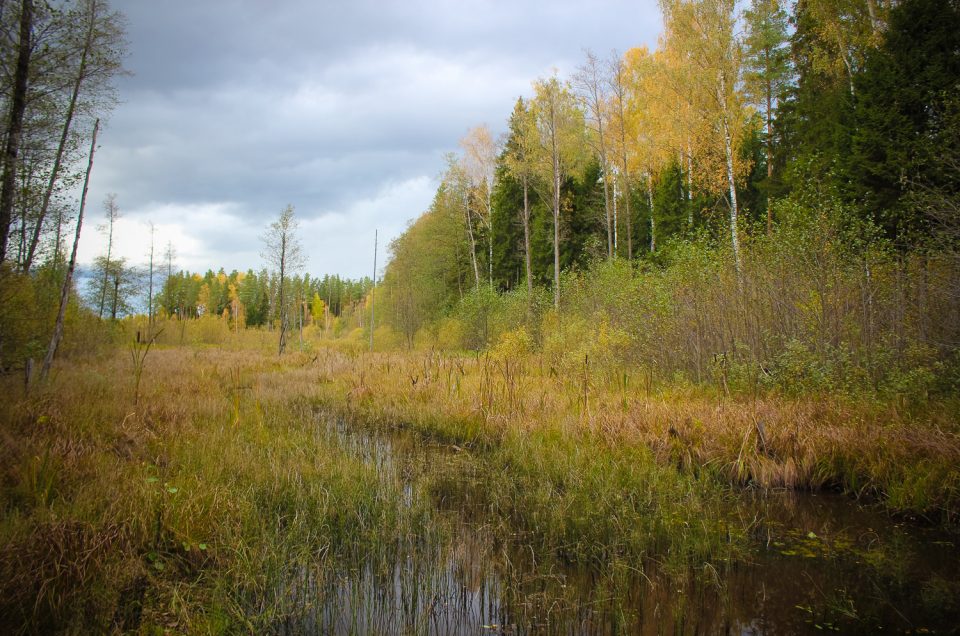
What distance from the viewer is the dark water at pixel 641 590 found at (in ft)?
8.82

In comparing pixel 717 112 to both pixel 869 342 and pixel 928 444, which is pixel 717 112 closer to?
pixel 869 342

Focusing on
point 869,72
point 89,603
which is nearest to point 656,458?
point 89,603

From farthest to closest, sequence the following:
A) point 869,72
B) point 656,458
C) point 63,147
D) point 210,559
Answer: point 869,72, point 63,147, point 656,458, point 210,559

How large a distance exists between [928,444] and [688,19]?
55.4 ft

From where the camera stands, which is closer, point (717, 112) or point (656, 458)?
point (656, 458)

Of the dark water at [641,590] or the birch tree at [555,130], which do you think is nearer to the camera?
the dark water at [641,590]

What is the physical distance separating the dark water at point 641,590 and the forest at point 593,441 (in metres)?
0.02

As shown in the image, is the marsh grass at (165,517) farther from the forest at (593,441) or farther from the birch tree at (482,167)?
the birch tree at (482,167)

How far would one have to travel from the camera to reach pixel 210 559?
10.1ft

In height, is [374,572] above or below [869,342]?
below

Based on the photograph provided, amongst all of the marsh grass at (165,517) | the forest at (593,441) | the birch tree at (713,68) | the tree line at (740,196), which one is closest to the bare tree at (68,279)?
the forest at (593,441)

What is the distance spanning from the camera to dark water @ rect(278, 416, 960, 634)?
269cm

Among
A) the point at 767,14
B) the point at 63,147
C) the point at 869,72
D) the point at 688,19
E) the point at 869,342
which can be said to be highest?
the point at 767,14

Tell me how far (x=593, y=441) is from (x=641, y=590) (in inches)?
116
